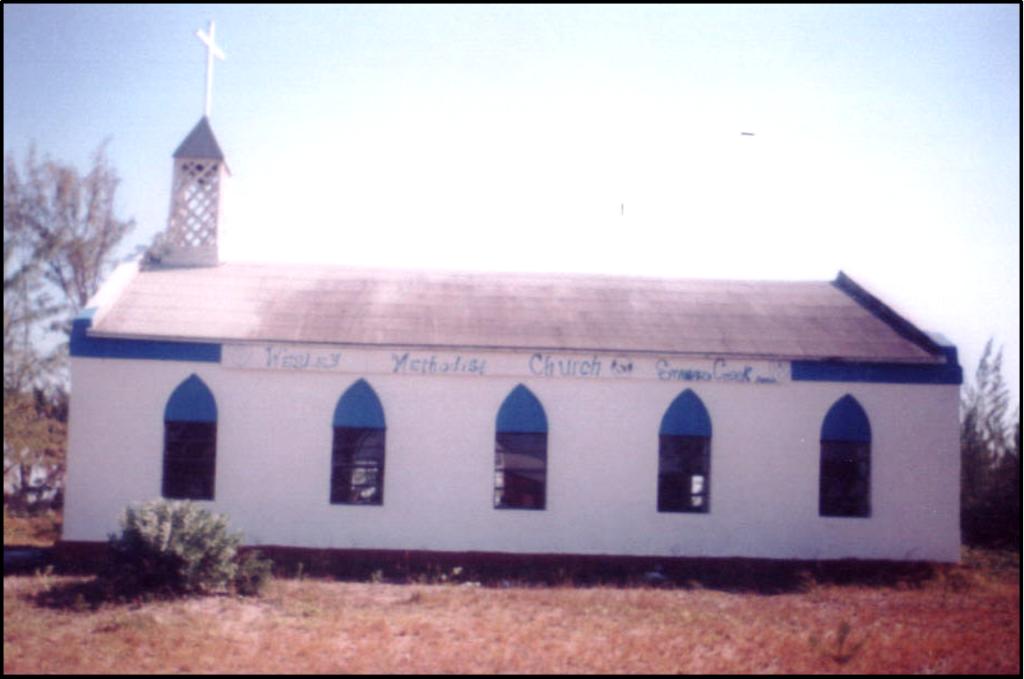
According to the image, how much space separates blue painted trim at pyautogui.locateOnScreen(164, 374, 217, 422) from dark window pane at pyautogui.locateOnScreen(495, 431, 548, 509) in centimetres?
503

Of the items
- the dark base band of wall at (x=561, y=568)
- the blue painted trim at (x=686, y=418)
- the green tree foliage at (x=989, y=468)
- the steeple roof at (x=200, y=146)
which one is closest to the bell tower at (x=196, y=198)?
the steeple roof at (x=200, y=146)

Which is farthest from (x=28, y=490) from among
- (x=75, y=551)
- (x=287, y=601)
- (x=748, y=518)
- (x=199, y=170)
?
(x=748, y=518)

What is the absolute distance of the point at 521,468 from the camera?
13.9 m

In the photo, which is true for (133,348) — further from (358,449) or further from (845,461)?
(845,461)

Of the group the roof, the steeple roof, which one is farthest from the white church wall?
the steeple roof

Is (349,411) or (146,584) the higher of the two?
(349,411)

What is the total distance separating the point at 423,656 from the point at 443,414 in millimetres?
5596

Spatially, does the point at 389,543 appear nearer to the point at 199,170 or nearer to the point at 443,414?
the point at 443,414

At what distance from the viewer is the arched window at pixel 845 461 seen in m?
14.1

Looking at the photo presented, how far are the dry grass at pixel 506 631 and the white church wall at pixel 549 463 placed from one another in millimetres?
1481

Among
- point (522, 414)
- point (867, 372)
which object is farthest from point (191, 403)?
point (867, 372)

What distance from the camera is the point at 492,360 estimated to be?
1380 cm

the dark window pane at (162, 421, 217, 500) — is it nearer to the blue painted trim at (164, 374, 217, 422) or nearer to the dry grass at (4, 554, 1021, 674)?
the blue painted trim at (164, 374, 217, 422)

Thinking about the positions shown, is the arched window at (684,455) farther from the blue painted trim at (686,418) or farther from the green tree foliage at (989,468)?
the green tree foliage at (989,468)
